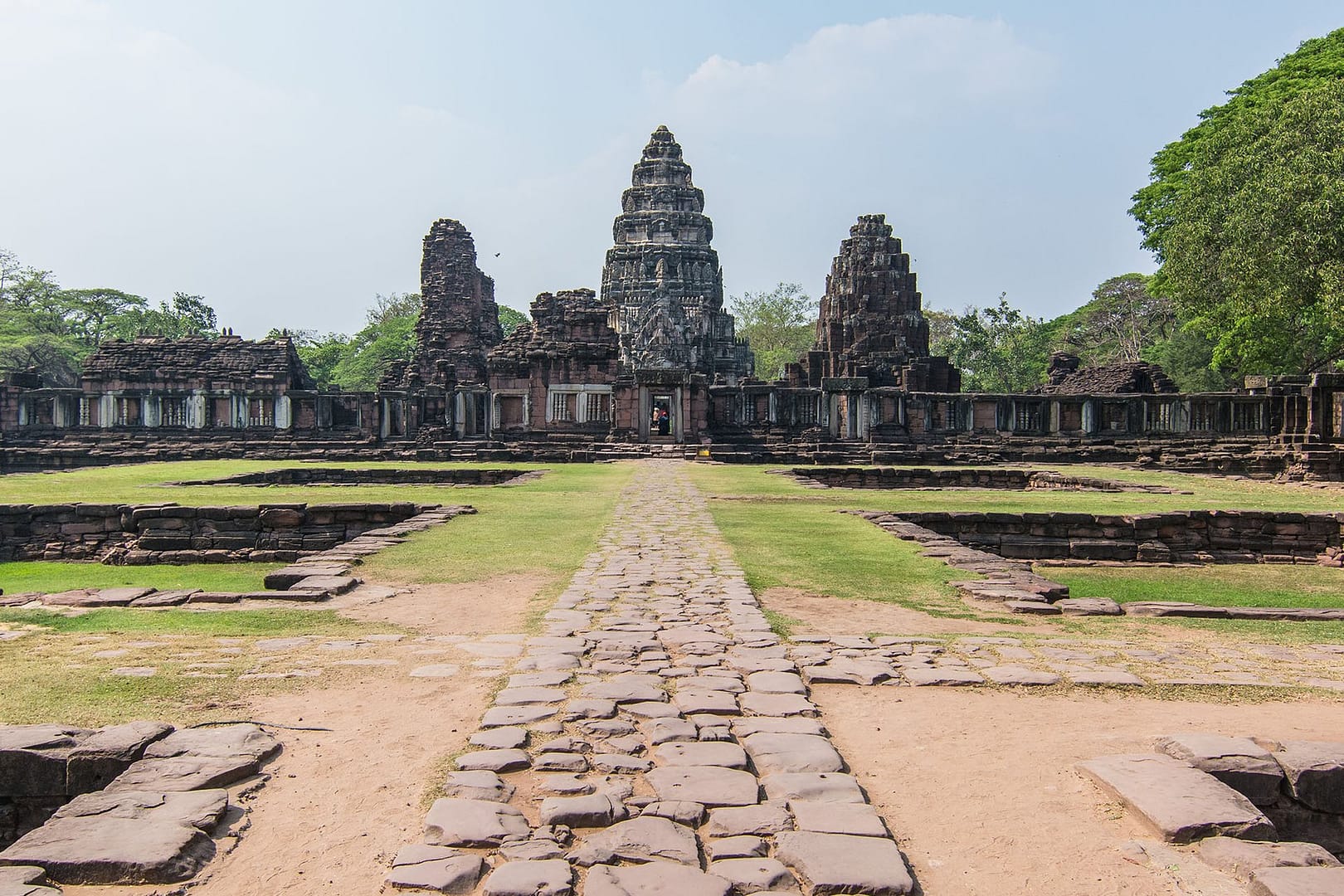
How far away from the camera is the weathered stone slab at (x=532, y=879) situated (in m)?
2.84

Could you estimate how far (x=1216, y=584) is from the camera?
1048cm

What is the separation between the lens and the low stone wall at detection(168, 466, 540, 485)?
20000 millimetres

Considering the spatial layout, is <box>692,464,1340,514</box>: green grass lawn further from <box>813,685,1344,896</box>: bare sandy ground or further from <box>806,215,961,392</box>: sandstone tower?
<box>806,215,961,392</box>: sandstone tower

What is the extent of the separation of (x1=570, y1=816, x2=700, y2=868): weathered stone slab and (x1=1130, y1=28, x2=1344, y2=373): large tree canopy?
71.8 ft

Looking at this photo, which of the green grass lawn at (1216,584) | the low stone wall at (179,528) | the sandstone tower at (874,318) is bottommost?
the green grass lawn at (1216,584)

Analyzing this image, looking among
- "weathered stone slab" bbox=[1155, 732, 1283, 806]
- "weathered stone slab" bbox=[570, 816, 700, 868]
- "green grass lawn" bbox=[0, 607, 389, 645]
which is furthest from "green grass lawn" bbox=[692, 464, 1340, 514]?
"weathered stone slab" bbox=[570, 816, 700, 868]

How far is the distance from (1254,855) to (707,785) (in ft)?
5.66

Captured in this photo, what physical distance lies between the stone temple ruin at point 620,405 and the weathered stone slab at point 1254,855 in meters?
22.3

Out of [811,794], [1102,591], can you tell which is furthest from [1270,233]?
[811,794]

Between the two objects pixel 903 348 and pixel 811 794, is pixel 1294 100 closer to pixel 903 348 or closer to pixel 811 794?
pixel 903 348

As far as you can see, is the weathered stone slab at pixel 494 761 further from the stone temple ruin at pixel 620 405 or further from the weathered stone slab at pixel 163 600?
the stone temple ruin at pixel 620 405

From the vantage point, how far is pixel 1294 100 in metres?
22.6

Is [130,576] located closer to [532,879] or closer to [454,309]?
[532,879]

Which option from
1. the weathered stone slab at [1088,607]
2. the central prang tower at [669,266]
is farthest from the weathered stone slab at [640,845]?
the central prang tower at [669,266]
